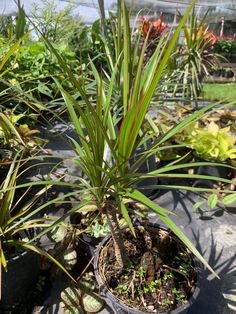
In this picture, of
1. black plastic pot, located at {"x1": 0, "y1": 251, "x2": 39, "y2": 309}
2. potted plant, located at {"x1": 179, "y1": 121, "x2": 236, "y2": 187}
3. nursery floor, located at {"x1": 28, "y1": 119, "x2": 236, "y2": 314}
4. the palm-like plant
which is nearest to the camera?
black plastic pot, located at {"x1": 0, "y1": 251, "x2": 39, "y2": 309}

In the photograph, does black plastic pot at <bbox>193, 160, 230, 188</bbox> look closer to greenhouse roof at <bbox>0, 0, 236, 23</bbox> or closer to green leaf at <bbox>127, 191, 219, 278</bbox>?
green leaf at <bbox>127, 191, 219, 278</bbox>

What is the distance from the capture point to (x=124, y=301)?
3.43ft

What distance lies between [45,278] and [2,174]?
2.30 ft

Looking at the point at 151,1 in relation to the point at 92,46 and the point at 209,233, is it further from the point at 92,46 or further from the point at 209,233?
the point at 209,233

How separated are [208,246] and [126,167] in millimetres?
904

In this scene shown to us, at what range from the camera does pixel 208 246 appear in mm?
1649

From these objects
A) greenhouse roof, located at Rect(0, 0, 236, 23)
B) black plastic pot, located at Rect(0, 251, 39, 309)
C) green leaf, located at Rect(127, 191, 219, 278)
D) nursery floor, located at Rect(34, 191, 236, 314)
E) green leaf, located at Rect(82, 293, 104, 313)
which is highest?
greenhouse roof, located at Rect(0, 0, 236, 23)

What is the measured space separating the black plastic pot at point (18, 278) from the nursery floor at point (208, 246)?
10cm

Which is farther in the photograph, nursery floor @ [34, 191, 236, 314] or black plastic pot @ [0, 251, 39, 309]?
nursery floor @ [34, 191, 236, 314]

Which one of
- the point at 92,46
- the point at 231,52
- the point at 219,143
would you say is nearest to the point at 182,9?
the point at 231,52

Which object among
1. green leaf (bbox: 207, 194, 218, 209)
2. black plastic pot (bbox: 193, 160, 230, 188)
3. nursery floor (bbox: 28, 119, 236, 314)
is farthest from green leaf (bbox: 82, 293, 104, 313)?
black plastic pot (bbox: 193, 160, 230, 188)

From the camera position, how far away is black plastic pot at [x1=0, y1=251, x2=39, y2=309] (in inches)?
47.4

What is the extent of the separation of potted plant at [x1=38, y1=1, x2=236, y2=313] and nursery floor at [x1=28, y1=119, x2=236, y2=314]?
0.53 feet

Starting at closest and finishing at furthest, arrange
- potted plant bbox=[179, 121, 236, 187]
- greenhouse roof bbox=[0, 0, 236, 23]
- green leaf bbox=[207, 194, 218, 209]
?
green leaf bbox=[207, 194, 218, 209] → potted plant bbox=[179, 121, 236, 187] → greenhouse roof bbox=[0, 0, 236, 23]
